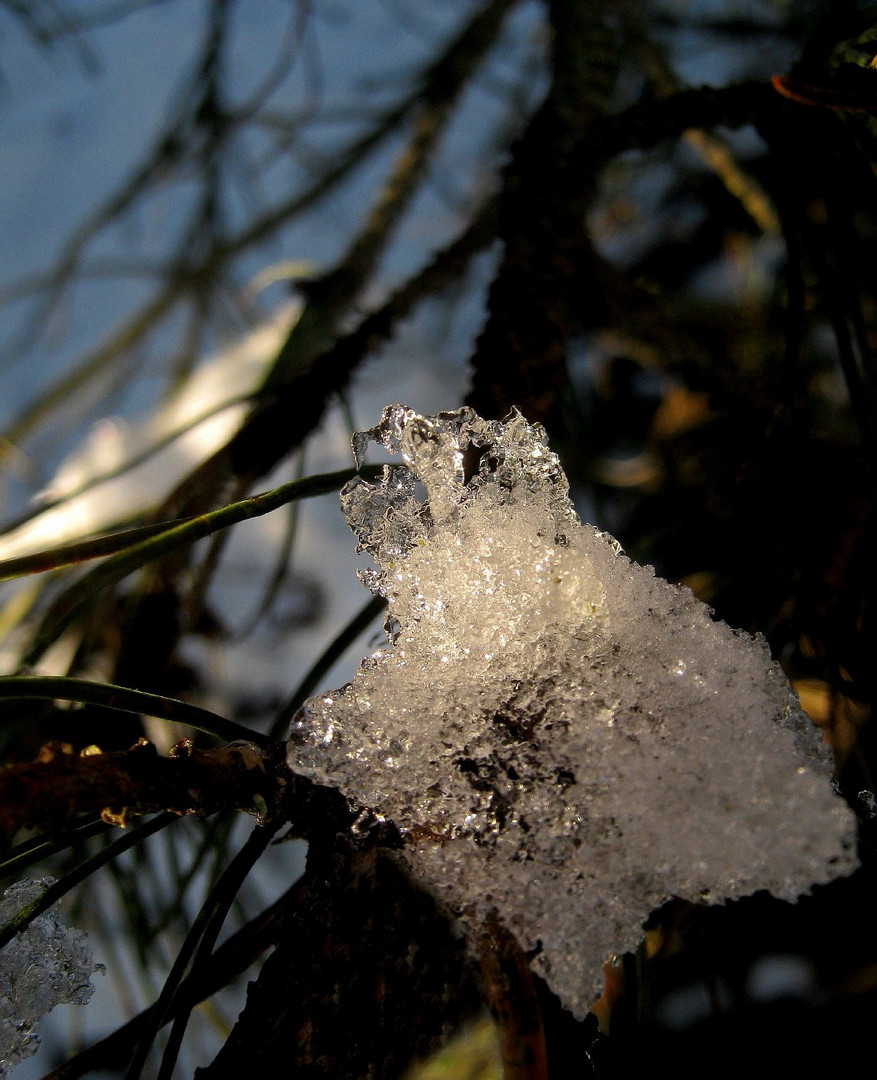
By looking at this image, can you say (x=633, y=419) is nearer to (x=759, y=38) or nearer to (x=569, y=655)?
(x=759, y=38)

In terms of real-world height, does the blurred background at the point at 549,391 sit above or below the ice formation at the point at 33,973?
above

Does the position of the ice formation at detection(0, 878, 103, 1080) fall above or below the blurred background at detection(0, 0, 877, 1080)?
below

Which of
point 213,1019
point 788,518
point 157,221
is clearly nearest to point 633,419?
point 157,221

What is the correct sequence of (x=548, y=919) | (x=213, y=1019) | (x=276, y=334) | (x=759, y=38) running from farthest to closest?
(x=276, y=334), (x=759, y=38), (x=213, y=1019), (x=548, y=919)
